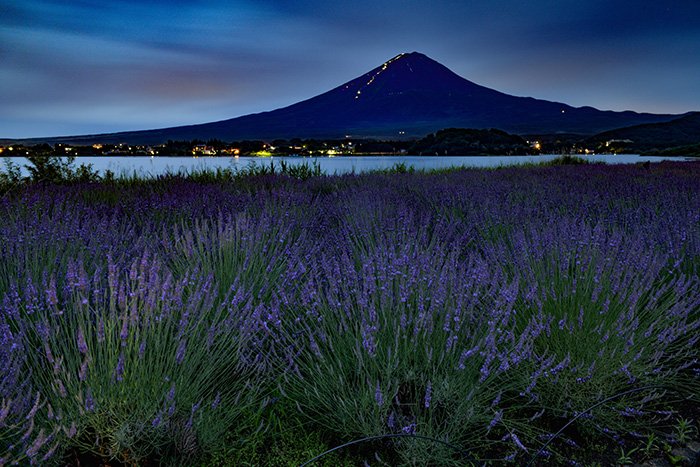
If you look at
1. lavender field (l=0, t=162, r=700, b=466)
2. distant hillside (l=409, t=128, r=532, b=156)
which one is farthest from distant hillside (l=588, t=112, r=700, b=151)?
lavender field (l=0, t=162, r=700, b=466)

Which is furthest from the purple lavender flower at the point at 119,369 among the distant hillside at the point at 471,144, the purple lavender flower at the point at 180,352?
the distant hillside at the point at 471,144

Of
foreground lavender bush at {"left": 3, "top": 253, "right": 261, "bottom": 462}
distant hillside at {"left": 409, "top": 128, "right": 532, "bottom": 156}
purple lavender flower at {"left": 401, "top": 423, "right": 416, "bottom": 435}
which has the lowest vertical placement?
distant hillside at {"left": 409, "top": 128, "right": 532, "bottom": 156}

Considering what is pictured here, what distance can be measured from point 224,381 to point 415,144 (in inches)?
2792

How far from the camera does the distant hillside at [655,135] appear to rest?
74250mm

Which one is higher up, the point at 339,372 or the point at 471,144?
the point at 339,372

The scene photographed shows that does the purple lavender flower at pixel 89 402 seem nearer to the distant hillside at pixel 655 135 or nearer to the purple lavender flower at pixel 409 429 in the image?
the purple lavender flower at pixel 409 429

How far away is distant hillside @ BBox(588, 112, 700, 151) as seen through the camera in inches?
2923

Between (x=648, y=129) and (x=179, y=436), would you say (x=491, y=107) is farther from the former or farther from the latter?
(x=179, y=436)

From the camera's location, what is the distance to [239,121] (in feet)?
483

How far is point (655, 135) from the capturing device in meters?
83.6

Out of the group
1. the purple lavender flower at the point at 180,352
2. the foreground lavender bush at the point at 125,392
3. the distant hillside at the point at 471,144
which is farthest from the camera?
the distant hillside at the point at 471,144

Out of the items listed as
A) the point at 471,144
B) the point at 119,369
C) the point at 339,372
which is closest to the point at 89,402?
the point at 119,369

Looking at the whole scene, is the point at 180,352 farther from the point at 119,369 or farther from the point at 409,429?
the point at 409,429

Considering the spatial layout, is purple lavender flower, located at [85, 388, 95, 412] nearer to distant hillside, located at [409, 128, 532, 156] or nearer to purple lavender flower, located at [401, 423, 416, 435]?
purple lavender flower, located at [401, 423, 416, 435]
